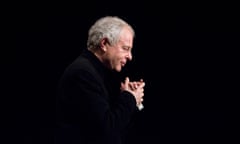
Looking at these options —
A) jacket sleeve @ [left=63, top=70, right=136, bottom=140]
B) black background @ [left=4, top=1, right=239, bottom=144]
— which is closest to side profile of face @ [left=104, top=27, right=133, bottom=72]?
jacket sleeve @ [left=63, top=70, right=136, bottom=140]

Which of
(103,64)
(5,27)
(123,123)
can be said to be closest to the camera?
(123,123)

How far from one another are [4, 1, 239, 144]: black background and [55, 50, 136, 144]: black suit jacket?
1548 millimetres

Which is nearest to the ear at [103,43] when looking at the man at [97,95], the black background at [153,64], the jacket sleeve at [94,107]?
the man at [97,95]

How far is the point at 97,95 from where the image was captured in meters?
1.49

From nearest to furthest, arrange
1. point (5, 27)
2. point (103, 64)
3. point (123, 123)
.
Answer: point (123, 123), point (103, 64), point (5, 27)

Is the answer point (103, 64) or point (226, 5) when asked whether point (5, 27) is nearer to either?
point (226, 5)

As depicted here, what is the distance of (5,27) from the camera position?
3074 mm

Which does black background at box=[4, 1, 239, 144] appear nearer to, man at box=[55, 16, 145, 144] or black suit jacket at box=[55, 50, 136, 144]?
man at box=[55, 16, 145, 144]

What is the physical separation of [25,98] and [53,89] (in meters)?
0.19

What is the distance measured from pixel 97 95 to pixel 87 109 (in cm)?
5

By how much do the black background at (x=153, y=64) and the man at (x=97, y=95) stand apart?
1443 millimetres

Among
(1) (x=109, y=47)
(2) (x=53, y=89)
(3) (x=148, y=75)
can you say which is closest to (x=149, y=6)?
(3) (x=148, y=75)

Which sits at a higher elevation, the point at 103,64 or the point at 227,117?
the point at 103,64

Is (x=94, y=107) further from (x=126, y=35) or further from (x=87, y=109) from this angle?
(x=126, y=35)
